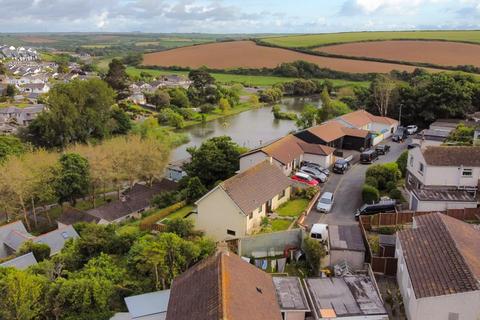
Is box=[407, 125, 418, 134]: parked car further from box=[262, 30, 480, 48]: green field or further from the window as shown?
box=[262, 30, 480, 48]: green field

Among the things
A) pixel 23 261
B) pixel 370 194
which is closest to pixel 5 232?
pixel 23 261

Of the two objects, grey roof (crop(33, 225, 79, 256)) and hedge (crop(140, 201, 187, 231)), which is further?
grey roof (crop(33, 225, 79, 256))

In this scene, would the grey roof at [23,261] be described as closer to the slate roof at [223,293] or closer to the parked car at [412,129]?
the slate roof at [223,293]

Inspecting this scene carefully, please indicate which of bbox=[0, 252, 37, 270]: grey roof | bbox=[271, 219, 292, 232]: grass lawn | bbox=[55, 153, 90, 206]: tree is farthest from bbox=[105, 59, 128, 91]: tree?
bbox=[271, 219, 292, 232]: grass lawn

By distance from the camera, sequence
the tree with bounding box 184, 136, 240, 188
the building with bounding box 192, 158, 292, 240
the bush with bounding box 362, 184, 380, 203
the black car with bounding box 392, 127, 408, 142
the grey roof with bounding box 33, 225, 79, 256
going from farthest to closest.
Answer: the black car with bounding box 392, 127, 408, 142 → the tree with bounding box 184, 136, 240, 188 → the grey roof with bounding box 33, 225, 79, 256 → the bush with bounding box 362, 184, 380, 203 → the building with bounding box 192, 158, 292, 240

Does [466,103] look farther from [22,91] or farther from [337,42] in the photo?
[337,42]

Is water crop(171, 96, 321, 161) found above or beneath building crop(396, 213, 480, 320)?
beneath
